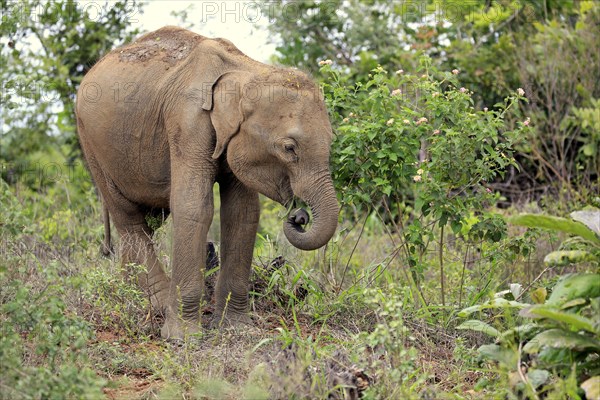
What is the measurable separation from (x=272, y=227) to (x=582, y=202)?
3.66 m


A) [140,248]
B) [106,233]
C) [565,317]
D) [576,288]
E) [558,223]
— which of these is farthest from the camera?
[106,233]

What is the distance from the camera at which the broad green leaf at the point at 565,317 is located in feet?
18.8

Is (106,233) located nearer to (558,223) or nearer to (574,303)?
(558,223)

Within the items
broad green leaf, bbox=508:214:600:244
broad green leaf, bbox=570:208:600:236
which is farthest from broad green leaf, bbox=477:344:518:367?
broad green leaf, bbox=570:208:600:236

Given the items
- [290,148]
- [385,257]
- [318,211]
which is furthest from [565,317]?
[385,257]

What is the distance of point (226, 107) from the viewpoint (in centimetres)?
729

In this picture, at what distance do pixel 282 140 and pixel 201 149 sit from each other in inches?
25.4

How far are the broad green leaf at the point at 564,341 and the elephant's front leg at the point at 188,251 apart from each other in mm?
2525

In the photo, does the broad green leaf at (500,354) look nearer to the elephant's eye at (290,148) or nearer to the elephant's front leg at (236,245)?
the elephant's eye at (290,148)

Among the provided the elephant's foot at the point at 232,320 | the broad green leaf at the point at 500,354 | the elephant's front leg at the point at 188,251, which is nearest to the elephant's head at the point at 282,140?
the elephant's front leg at the point at 188,251

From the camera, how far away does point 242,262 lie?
7844 millimetres

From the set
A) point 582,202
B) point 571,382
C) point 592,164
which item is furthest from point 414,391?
point 592,164

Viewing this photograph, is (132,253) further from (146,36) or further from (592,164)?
(592,164)

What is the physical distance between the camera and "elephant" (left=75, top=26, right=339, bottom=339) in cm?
713
